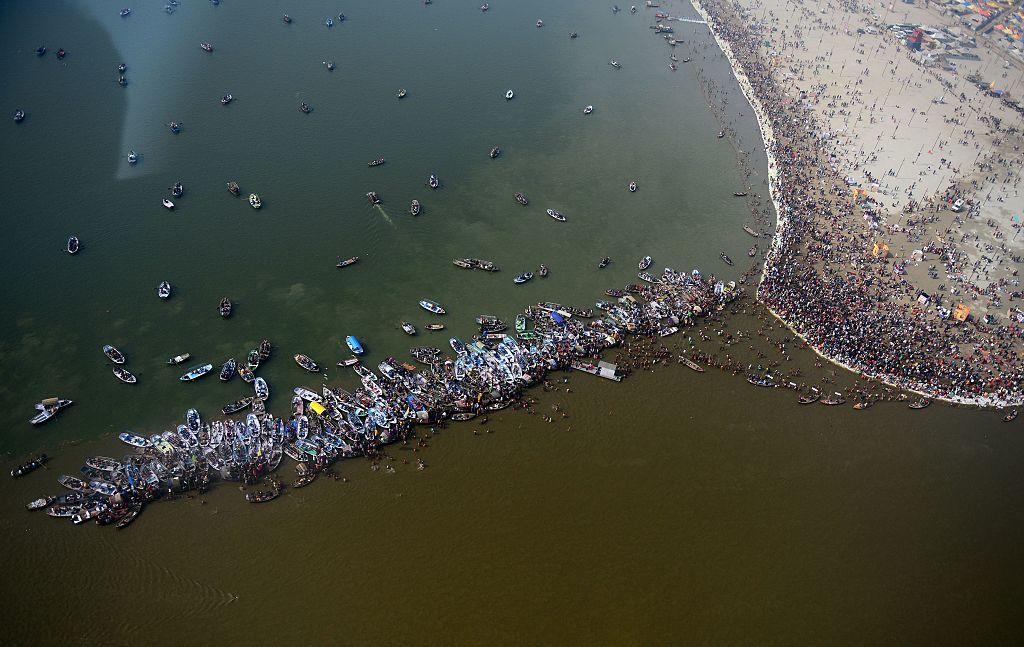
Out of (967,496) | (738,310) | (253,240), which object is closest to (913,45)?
(738,310)

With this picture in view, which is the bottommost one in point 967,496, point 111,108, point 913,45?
point 967,496

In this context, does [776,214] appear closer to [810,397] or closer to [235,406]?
[810,397]

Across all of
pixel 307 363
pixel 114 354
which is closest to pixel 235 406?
pixel 307 363

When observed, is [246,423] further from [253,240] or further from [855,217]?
[855,217]

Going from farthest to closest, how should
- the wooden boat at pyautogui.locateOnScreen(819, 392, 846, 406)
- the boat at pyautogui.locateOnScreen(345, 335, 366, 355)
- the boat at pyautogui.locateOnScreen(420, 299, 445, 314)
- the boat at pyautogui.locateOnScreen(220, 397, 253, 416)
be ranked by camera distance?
the boat at pyautogui.locateOnScreen(420, 299, 445, 314), the boat at pyautogui.locateOnScreen(345, 335, 366, 355), the wooden boat at pyautogui.locateOnScreen(819, 392, 846, 406), the boat at pyautogui.locateOnScreen(220, 397, 253, 416)

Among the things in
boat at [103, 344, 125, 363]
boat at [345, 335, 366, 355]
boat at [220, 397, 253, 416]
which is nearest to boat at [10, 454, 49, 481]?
boat at [103, 344, 125, 363]

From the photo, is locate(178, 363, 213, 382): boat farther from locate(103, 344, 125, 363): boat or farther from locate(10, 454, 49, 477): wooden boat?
locate(10, 454, 49, 477): wooden boat

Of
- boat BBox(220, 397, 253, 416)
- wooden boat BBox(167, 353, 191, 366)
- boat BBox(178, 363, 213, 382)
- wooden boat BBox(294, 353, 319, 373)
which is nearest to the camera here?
boat BBox(220, 397, 253, 416)
